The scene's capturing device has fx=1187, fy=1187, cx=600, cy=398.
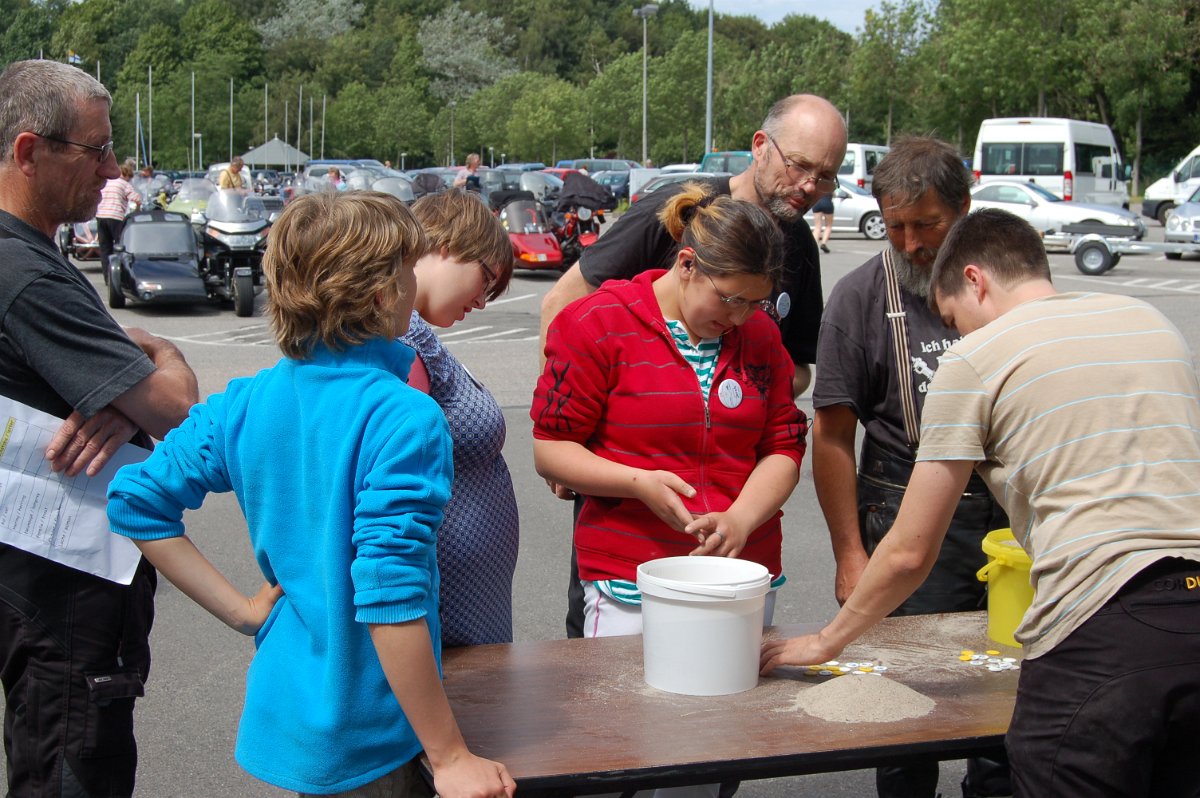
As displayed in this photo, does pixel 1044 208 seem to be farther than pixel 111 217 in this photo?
Yes

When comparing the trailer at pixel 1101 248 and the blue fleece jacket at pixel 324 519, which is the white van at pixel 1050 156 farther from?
the blue fleece jacket at pixel 324 519

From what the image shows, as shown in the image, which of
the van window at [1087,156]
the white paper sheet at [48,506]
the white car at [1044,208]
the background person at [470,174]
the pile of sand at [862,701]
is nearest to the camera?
the pile of sand at [862,701]

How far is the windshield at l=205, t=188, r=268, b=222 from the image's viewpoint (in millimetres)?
15289

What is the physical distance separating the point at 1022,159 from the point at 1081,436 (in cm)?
3011

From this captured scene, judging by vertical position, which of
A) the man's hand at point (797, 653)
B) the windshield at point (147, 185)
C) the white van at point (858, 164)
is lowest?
the man's hand at point (797, 653)

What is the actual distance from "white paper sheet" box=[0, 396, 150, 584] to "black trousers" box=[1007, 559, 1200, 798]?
1916 millimetres

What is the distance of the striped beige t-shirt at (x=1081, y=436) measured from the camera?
2076 mm

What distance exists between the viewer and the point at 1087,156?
3017 cm

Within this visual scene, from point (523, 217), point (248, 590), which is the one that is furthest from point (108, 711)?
point (523, 217)

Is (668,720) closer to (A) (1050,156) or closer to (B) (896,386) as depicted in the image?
(B) (896,386)

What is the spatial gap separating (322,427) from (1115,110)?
161 ft

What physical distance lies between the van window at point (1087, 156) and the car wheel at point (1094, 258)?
10934 mm

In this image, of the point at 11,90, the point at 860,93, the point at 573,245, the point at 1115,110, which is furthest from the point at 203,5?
the point at 11,90

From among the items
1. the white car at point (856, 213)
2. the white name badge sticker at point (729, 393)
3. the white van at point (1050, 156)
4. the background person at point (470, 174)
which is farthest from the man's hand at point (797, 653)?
the white van at point (1050, 156)
